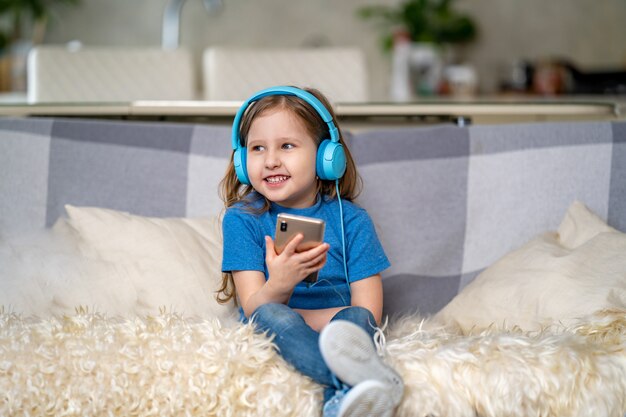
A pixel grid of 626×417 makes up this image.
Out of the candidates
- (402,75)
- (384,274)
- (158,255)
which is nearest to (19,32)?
(402,75)

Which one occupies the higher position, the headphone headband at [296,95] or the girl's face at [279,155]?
the headphone headband at [296,95]

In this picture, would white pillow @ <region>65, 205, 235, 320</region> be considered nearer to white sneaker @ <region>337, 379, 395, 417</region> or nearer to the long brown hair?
the long brown hair

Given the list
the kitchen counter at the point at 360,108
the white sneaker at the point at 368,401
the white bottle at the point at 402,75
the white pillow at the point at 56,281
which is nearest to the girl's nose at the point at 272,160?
the white pillow at the point at 56,281

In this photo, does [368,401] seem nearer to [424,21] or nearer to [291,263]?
[291,263]

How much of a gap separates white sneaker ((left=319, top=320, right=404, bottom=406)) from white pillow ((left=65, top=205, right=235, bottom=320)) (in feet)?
1.50

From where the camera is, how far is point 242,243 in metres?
1.40

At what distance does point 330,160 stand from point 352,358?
45cm

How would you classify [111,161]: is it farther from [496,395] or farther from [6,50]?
[6,50]

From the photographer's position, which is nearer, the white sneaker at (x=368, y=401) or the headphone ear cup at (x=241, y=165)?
the white sneaker at (x=368, y=401)

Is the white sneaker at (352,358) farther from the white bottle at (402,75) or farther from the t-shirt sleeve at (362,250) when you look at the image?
the white bottle at (402,75)

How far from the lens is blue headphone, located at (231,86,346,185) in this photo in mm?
1367

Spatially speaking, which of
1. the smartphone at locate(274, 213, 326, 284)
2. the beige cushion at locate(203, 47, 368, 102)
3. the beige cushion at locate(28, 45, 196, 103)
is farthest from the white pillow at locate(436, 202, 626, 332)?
the beige cushion at locate(28, 45, 196, 103)

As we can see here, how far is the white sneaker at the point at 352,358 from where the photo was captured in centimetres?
106

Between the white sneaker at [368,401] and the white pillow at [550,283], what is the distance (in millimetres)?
395
